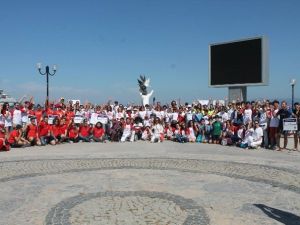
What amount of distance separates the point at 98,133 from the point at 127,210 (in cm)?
1155

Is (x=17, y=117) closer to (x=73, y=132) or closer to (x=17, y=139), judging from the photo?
(x=17, y=139)

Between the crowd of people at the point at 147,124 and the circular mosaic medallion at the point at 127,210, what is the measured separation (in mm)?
8481

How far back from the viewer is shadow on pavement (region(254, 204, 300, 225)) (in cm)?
648

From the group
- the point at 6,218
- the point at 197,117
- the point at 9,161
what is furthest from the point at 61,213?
the point at 197,117

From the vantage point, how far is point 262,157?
13523 millimetres

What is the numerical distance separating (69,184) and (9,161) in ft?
13.3

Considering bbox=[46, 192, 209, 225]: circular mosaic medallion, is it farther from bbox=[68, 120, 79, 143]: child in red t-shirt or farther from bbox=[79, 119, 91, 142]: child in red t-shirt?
bbox=[79, 119, 91, 142]: child in red t-shirt

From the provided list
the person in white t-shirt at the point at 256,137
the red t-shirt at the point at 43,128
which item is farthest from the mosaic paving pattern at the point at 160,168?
the red t-shirt at the point at 43,128

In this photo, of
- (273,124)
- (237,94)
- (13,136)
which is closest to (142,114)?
(13,136)

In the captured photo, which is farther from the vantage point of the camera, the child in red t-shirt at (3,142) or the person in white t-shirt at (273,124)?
the person in white t-shirt at (273,124)

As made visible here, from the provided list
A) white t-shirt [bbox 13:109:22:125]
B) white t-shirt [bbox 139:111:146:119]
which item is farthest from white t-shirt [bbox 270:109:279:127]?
white t-shirt [bbox 13:109:22:125]

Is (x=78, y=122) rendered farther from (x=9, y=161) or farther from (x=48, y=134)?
(x=9, y=161)

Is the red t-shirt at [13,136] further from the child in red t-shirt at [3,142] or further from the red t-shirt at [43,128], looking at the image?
the red t-shirt at [43,128]

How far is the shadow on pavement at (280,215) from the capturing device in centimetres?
648
